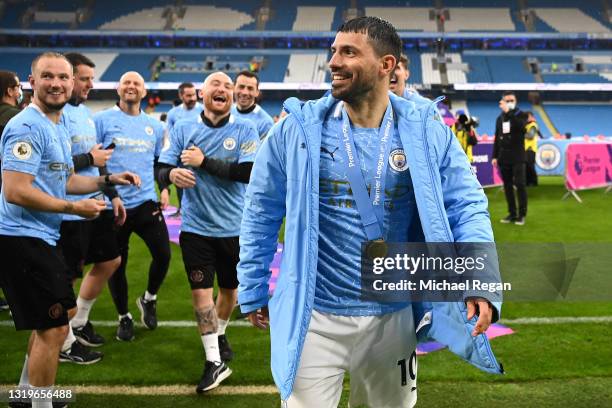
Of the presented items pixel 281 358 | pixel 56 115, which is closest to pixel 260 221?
pixel 281 358

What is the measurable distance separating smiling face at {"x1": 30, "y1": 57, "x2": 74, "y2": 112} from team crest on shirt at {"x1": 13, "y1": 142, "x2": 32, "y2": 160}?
309 mm

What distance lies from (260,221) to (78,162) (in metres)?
2.67

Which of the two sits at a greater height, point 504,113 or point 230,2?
point 230,2

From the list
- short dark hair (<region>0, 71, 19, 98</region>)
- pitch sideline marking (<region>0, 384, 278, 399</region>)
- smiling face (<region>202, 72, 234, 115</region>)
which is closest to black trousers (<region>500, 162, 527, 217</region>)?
smiling face (<region>202, 72, 234, 115</region>)

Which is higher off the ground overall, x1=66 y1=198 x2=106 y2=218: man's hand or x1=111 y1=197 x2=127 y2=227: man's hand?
x1=66 y1=198 x2=106 y2=218: man's hand

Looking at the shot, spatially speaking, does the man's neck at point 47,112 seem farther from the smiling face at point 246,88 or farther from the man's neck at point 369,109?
the smiling face at point 246,88

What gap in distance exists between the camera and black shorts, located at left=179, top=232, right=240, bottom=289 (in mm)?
4699

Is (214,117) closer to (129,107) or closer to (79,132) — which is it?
(79,132)

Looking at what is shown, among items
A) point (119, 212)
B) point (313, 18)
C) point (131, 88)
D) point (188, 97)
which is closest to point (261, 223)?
point (119, 212)

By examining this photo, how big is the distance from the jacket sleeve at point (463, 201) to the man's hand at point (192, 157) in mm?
2355

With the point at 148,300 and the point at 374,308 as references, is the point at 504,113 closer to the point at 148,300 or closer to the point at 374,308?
the point at 148,300

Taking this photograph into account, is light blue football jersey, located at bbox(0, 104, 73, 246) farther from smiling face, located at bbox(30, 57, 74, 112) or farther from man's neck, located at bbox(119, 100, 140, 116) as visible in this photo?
man's neck, located at bbox(119, 100, 140, 116)

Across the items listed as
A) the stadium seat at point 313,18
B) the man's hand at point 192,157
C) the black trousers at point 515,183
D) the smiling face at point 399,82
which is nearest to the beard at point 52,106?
the man's hand at point 192,157

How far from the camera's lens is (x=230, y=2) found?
148 feet
